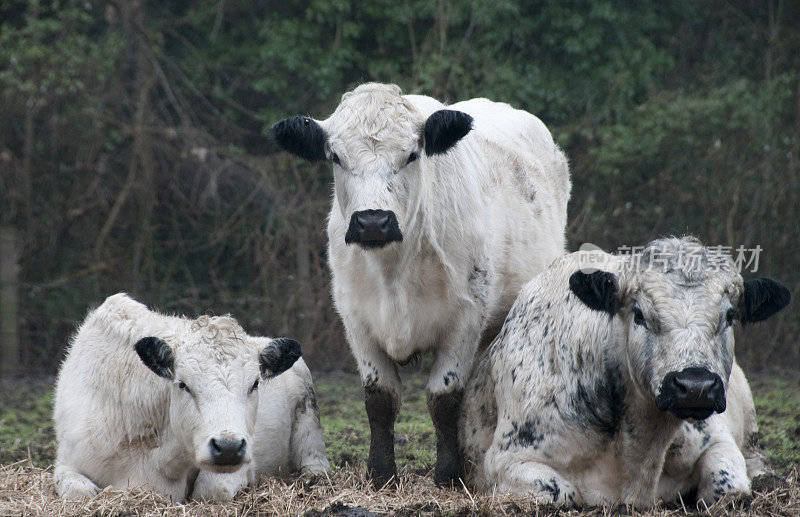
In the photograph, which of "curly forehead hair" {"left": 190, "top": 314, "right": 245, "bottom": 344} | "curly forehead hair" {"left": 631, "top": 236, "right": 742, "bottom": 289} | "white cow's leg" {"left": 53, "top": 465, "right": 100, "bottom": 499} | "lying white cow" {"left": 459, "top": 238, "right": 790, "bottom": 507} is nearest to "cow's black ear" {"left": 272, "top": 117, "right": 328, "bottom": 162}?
"curly forehead hair" {"left": 190, "top": 314, "right": 245, "bottom": 344}

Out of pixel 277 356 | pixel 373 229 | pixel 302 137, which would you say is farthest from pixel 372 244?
pixel 277 356

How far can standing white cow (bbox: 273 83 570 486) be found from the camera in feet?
17.5

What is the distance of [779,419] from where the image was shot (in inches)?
310

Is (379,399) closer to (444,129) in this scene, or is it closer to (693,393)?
(444,129)

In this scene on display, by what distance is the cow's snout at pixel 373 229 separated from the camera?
493cm

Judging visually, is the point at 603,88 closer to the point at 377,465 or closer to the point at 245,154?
the point at 245,154

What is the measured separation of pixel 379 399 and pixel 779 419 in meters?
3.79

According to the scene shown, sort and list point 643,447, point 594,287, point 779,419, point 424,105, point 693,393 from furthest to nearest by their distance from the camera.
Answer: point 779,419
point 424,105
point 643,447
point 594,287
point 693,393

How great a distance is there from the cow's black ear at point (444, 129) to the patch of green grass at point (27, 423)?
3.36 metres

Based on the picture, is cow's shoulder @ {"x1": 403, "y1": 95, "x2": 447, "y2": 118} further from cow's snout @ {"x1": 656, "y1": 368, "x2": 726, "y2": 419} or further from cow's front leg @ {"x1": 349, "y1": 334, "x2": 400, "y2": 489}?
cow's snout @ {"x1": 656, "y1": 368, "x2": 726, "y2": 419}

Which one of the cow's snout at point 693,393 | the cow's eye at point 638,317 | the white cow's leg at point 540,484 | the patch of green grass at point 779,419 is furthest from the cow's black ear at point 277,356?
the patch of green grass at point 779,419

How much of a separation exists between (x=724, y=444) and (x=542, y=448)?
0.91 meters

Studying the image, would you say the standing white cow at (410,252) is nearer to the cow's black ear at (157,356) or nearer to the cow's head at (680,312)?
the cow's black ear at (157,356)

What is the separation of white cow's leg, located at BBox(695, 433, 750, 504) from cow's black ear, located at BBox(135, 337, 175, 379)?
2.73 m
